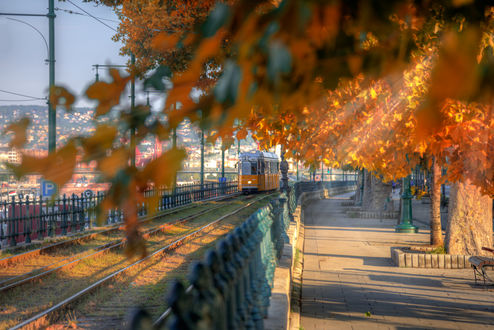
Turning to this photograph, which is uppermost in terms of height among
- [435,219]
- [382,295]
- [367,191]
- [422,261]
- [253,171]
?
[253,171]

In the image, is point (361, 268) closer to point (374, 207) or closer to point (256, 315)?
point (256, 315)

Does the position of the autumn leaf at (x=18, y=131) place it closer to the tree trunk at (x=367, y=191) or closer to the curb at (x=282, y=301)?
the curb at (x=282, y=301)

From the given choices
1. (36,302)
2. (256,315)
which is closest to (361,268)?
(36,302)

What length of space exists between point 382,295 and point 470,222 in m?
3.44

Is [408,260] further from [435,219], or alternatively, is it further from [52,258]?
[52,258]

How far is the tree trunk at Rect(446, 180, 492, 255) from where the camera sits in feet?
35.1

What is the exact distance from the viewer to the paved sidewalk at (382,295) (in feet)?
22.5

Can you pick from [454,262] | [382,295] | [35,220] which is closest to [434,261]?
[454,262]

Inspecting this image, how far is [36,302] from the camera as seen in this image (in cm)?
882

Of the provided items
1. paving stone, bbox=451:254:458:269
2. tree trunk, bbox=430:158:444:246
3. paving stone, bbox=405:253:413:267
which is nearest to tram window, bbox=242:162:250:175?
tree trunk, bbox=430:158:444:246

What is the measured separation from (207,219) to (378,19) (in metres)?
22.9

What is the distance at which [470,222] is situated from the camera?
10711 mm

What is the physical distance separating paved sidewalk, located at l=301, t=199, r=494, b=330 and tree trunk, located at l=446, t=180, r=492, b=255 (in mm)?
633

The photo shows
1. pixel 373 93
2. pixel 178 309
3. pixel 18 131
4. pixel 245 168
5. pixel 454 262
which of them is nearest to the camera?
pixel 178 309
